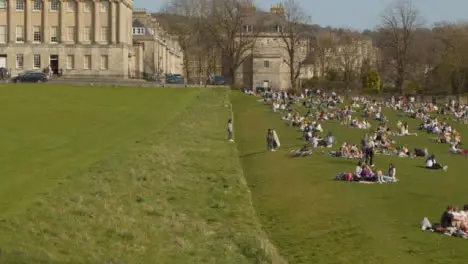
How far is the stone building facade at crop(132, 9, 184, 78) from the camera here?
376 ft

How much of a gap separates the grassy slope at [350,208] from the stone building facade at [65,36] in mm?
56648

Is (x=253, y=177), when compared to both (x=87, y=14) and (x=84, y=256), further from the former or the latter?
(x=87, y=14)

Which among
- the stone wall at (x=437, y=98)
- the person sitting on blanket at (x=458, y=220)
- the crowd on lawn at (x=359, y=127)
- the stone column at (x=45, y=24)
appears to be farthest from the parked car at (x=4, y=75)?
the person sitting on blanket at (x=458, y=220)

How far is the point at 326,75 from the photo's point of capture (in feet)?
439

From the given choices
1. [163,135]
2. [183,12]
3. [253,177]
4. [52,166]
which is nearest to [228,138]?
[163,135]

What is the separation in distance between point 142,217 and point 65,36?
77727 millimetres

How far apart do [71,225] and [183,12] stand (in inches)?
4941

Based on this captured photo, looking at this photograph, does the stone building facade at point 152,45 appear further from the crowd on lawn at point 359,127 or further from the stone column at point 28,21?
the crowd on lawn at point 359,127

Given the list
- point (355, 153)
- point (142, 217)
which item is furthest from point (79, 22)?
point (142, 217)

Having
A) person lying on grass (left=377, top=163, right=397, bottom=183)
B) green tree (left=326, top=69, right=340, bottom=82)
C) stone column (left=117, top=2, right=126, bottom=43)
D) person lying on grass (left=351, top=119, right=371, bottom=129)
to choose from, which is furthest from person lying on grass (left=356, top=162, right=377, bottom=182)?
green tree (left=326, top=69, right=340, bottom=82)

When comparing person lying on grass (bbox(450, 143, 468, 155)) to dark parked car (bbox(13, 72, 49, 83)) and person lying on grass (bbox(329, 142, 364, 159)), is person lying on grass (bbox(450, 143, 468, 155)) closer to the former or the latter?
person lying on grass (bbox(329, 142, 364, 159))

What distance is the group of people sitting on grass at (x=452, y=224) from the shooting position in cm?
2202

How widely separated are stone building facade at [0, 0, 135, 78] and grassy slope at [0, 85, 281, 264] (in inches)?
2429

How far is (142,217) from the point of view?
70.5 feet
